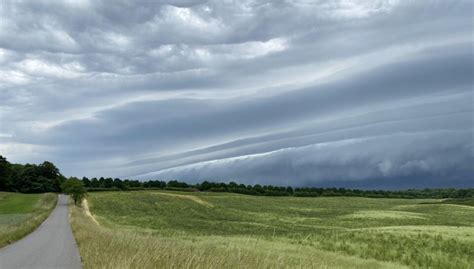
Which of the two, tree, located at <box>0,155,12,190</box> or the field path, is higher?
tree, located at <box>0,155,12,190</box>

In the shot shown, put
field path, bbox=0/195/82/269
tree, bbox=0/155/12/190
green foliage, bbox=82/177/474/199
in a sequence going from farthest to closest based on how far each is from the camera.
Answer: tree, bbox=0/155/12/190 < green foliage, bbox=82/177/474/199 < field path, bbox=0/195/82/269

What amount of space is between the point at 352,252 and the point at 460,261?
4.85 meters

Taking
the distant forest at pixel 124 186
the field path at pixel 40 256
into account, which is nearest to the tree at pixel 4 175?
the distant forest at pixel 124 186

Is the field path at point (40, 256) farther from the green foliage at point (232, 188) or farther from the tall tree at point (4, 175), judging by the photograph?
the tall tree at point (4, 175)

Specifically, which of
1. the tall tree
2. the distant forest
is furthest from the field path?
the tall tree

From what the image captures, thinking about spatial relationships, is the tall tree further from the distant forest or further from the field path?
the field path

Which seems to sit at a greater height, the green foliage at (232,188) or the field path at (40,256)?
the green foliage at (232,188)

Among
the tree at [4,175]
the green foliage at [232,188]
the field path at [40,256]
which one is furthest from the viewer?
the tree at [4,175]

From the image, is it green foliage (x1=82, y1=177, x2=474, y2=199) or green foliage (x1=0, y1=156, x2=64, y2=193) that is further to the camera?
green foliage (x1=0, y1=156, x2=64, y2=193)

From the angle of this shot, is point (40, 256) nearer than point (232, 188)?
Yes

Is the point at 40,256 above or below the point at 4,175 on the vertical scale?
below

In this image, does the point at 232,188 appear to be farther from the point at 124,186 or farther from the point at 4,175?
the point at 4,175

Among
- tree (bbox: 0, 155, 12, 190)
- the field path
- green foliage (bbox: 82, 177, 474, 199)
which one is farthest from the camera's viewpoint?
tree (bbox: 0, 155, 12, 190)

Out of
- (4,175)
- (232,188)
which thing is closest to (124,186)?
(232,188)
